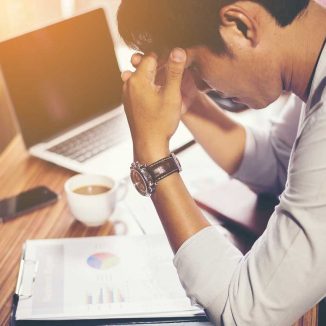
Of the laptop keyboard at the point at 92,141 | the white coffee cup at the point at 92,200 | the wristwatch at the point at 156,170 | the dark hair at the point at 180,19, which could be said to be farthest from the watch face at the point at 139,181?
the laptop keyboard at the point at 92,141

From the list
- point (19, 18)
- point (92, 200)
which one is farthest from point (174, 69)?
point (19, 18)

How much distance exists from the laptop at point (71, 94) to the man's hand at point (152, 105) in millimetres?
310

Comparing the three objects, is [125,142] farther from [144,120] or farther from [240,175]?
[144,120]

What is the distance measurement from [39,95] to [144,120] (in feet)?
1.64

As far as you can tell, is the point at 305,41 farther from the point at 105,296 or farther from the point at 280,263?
the point at 105,296

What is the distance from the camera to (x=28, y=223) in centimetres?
104

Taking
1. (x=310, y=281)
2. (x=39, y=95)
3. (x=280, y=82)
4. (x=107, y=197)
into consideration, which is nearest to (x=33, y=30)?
(x=39, y=95)

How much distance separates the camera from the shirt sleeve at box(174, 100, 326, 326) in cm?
71

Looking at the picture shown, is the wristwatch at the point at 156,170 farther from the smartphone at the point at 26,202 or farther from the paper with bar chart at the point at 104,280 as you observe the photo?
the smartphone at the point at 26,202

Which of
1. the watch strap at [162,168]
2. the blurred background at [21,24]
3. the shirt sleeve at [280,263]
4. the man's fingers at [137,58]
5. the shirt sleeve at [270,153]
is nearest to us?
the shirt sleeve at [280,263]

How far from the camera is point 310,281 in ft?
2.34

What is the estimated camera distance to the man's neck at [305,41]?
0.85 m

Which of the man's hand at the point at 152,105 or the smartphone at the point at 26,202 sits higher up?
the man's hand at the point at 152,105

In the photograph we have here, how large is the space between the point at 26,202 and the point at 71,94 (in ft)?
1.24
